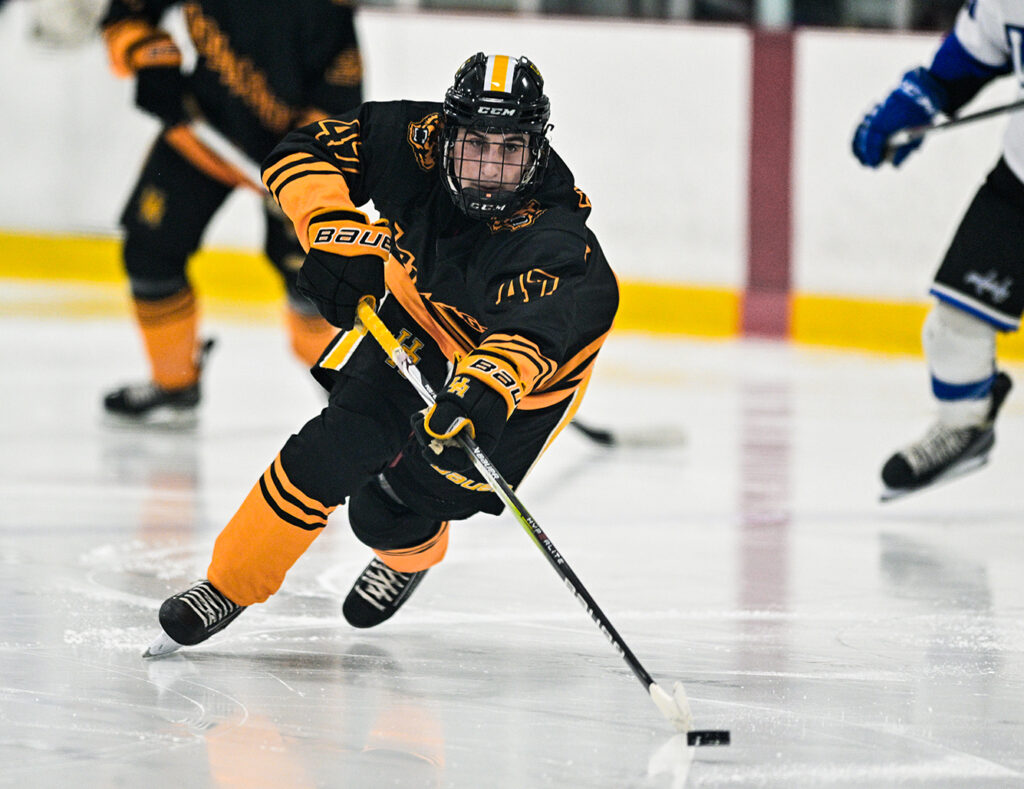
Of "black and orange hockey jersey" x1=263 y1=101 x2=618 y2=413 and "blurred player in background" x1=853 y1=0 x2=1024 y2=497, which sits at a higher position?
"black and orange hockey jersey" x1=263 y1=101 x2=618 y2=413

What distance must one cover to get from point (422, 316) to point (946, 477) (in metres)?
1.63

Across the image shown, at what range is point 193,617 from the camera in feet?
8.36

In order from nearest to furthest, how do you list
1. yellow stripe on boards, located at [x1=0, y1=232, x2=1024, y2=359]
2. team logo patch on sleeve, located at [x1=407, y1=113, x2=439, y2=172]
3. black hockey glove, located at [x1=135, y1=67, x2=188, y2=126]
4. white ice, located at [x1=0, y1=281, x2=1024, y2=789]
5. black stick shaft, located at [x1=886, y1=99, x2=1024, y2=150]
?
1. white ice, located at [x1=0, y1=281, x2=1024, y2=789]
2. team logo patch on sleeve, located at [x1=407, y1=113, x2=439, y2=172]
3. black stick shaft, located at [x1=886, y1=99, x2=1024, y2=150]
4. black hockey glove, located at [x1=135, y1=67, x2=188, y2=126]
5. yellow stripe on boards, located at [x1=0, y1=232, x2=1024, y2=359]

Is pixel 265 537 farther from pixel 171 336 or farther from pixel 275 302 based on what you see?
pixel 275 302

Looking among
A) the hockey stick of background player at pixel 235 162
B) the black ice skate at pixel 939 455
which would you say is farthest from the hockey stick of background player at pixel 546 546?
the hockey stick of background player at pixel 235 162

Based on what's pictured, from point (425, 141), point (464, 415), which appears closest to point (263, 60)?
point (425, 141)

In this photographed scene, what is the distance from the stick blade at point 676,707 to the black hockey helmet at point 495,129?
748mm

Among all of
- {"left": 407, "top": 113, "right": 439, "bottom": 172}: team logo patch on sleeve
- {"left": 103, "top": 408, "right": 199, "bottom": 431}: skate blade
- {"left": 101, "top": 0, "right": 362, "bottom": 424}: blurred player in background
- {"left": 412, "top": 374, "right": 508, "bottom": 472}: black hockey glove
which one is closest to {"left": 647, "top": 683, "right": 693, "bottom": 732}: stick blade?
{"left": 412, "top": 374, "right": 508, "bottom": 472}: black hockey glove

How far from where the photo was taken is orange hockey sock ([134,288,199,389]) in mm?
4793

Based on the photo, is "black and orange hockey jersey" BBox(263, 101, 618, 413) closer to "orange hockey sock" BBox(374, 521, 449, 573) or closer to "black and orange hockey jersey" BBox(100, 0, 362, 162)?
A: "orange hockey sock" BBox(374, 521, 449, 573)

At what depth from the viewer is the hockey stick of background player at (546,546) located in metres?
2.26

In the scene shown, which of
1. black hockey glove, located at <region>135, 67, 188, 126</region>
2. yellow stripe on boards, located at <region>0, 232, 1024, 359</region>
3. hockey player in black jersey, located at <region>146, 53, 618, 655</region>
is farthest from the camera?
yellow stripe on boards, located at <region>0, 232, 1024, 359</region>

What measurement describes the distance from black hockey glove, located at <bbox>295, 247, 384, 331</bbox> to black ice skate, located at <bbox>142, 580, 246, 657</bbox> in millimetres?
452

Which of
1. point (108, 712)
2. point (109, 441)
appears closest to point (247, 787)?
point (108, 712)
